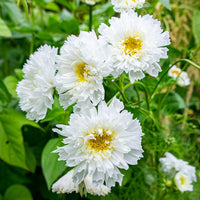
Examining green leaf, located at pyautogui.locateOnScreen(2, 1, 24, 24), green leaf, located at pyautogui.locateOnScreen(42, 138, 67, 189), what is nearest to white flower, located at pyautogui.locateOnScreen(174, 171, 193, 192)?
green leaf, located at pyautogui.locateOnScreen(42, 138, 67, 189)

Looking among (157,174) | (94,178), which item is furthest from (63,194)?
(157,174)

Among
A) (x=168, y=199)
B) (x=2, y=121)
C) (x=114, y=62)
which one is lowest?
(x=168, y=199)

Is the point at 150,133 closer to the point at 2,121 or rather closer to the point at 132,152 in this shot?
the point at 132,152

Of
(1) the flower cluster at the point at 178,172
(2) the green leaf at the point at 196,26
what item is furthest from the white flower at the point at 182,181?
→ (2) the green leaf at the point at 196,26

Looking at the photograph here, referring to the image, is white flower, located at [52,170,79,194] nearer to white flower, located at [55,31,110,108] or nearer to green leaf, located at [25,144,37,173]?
white flower, located at [55,31,110,108]

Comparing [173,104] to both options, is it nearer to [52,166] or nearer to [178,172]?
[178,172]

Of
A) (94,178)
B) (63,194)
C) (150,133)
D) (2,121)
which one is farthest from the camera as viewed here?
(2,121)

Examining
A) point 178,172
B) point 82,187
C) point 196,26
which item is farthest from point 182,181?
point 196,26
